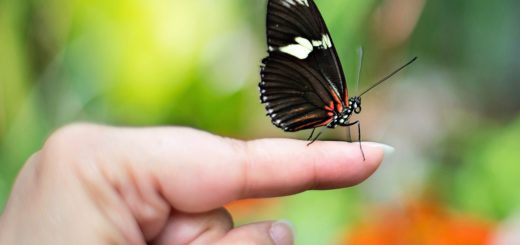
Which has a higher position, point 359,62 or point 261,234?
point 359,62

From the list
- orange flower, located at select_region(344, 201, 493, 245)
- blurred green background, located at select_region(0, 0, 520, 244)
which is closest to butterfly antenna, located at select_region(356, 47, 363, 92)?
blurred green background, located at select_region(0, 0, 520, 244)

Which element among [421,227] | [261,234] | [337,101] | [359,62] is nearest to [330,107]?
[337,101]

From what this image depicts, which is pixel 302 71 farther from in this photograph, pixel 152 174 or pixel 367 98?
pixel 367 98

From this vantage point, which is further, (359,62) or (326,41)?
(359,62)

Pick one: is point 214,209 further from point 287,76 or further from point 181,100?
point 181,100

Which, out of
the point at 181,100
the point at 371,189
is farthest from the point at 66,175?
the point at 371,189
